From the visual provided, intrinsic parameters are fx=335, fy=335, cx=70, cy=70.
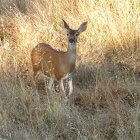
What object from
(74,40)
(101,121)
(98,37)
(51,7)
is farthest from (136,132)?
(51,7)

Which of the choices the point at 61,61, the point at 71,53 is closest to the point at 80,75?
the point at 61,61

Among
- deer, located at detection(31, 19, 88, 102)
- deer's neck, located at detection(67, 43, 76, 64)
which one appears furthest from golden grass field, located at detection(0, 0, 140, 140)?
deer's neck, located at detection(67, 43, 76, 64)

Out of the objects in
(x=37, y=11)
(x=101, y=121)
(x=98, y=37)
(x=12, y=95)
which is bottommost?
(x=101, y=121)

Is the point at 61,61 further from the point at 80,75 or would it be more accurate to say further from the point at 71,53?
the point at 80,75

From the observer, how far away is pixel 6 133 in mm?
4469

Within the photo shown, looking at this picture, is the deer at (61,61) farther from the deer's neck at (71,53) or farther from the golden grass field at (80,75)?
the golden grass field at (80,75)

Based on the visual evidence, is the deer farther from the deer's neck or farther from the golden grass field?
the golden grass field

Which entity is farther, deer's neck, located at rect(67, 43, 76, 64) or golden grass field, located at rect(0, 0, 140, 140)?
deer's neck, located at rect(67, 43, 76, 64)

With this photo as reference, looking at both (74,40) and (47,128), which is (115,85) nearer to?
(74,40)

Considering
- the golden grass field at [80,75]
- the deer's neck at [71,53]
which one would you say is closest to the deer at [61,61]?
the deer's neck at [71,53]

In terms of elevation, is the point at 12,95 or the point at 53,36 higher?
the point at 53,36

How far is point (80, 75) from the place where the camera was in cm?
680

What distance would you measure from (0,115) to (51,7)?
16.1 ft

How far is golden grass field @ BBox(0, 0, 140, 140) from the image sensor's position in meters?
4.56
